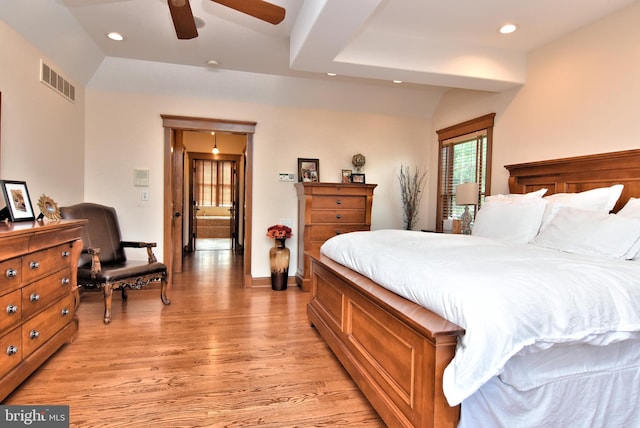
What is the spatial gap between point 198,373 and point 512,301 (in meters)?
1.96

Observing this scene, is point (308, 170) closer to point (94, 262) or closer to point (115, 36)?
point (115, 36)

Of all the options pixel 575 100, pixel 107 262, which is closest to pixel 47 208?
pixel 107 262

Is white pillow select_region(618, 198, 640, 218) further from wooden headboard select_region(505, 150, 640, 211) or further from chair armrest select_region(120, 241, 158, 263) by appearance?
chair armrest select_region(120, 241, 158, 263)

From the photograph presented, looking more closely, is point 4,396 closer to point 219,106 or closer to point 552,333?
point 552,333

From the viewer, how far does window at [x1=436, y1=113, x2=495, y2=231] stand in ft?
13.8

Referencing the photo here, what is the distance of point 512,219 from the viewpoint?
2.87 meters

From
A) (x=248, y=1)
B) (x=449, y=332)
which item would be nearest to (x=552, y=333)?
(x=449, y=332)

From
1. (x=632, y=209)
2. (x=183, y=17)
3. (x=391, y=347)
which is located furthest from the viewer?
(x=632, y=209)

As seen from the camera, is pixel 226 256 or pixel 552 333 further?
pixel 226 256

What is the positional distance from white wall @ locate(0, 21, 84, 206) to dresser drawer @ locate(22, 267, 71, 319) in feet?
2.40

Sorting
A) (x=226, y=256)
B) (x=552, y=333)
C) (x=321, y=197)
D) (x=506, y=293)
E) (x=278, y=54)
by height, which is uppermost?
(x=278, y=54)

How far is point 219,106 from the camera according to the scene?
457cm

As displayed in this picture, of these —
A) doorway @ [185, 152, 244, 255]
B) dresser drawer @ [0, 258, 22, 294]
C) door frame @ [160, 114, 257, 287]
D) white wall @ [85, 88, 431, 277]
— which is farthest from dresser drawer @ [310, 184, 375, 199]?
doorway @ [185, 152, 244, 255]

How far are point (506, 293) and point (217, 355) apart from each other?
2.07m
